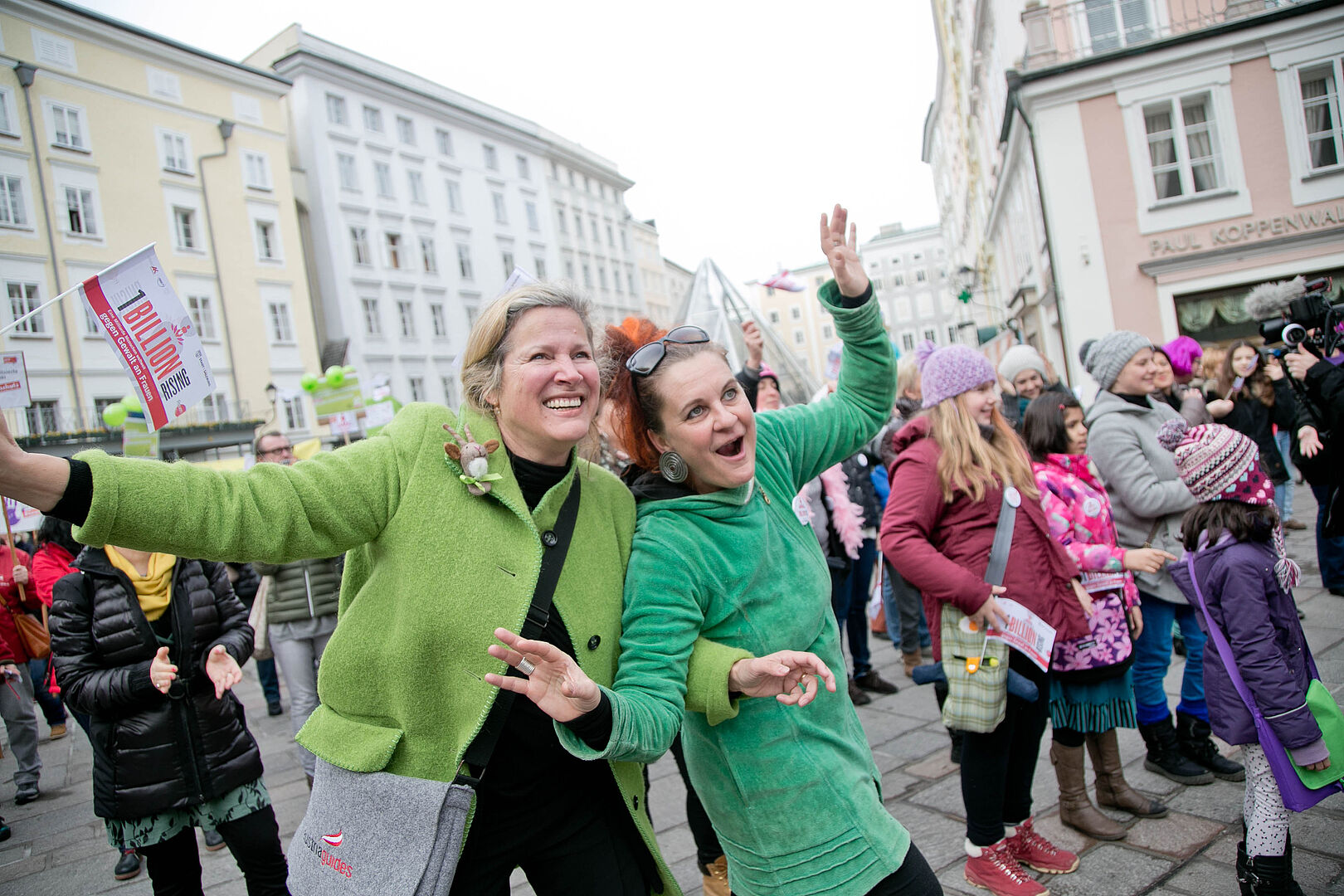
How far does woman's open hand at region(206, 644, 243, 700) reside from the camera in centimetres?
322

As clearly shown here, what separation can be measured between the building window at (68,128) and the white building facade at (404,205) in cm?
975

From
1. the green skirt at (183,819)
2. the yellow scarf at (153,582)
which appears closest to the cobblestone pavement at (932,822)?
the green skirt at (183,819)

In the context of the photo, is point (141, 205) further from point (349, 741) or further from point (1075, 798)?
point (1075, 798)

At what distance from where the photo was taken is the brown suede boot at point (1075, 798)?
11.2ft

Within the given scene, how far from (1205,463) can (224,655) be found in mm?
3780

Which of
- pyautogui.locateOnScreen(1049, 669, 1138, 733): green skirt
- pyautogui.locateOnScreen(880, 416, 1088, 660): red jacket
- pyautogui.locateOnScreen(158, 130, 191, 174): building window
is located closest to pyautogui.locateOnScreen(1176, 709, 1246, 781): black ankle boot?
pyautogui.locateOnScreen(1049, 669, 1138, 733): green skirt

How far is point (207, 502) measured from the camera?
1504 millimetres

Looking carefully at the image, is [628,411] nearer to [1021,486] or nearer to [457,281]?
[1021,486]

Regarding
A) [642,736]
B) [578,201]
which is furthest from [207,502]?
[578,201]

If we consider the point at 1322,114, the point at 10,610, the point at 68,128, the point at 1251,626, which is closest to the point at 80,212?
the point at 68,128

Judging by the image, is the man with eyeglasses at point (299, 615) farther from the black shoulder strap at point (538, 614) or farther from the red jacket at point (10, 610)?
the black shoulder strap at point (538, 614)

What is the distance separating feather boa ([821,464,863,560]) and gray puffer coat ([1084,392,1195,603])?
1667mm

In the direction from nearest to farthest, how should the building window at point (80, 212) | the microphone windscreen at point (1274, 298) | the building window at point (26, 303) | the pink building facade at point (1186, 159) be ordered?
the microphone windscreen at point (1274, 298)
the pink building facade at point (1186, 159)
the building window at point (26, 303)
the building window at point (80, 212)

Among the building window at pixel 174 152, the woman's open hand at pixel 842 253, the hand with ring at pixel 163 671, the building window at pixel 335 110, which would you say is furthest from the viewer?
the building window at pixel 335 110
